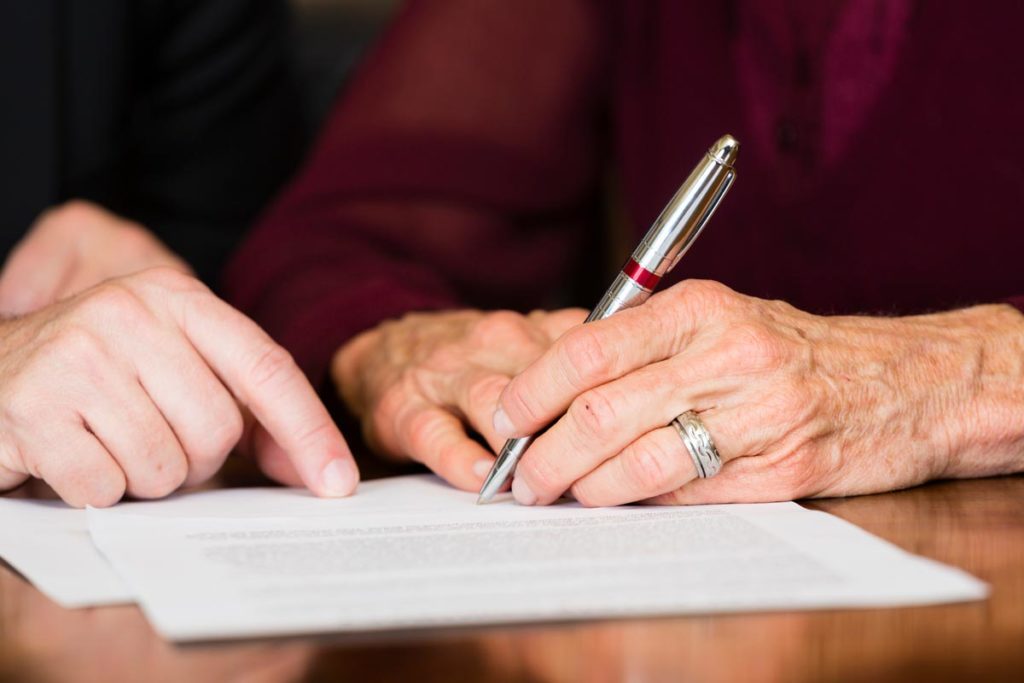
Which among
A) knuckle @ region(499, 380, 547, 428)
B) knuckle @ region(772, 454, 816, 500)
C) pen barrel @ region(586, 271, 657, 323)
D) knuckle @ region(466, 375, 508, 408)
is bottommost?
knuckle @ region(466, 375, 508, 408)

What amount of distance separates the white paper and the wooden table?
0.05 feet

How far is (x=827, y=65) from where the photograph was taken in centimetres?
113

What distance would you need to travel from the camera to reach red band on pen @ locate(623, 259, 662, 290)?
0.71 m

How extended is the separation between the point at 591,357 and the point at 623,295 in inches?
2.4

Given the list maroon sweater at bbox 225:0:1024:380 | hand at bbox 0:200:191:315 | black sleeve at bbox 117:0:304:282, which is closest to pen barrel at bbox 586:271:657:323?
maroon sweater at bbox 225:0:1024:380

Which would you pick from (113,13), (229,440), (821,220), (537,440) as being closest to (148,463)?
(229,440)

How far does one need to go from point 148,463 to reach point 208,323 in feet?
0.30

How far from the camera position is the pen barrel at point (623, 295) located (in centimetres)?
71

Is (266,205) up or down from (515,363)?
down

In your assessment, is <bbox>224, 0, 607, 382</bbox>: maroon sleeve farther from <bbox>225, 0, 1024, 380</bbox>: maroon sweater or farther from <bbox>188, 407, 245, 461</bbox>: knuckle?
<bbox>188, 407, 245, 461</bbox>: knuckle

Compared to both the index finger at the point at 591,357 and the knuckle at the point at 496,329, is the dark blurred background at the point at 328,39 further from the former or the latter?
the index finger at the point at 591,357

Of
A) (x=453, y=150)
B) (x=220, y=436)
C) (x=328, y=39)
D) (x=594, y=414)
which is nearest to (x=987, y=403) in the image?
(x=594, y=414)

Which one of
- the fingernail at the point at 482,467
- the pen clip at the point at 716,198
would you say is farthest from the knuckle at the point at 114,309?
the pen clip at the point at 716,198

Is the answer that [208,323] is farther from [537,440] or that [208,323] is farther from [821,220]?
[821,220]
